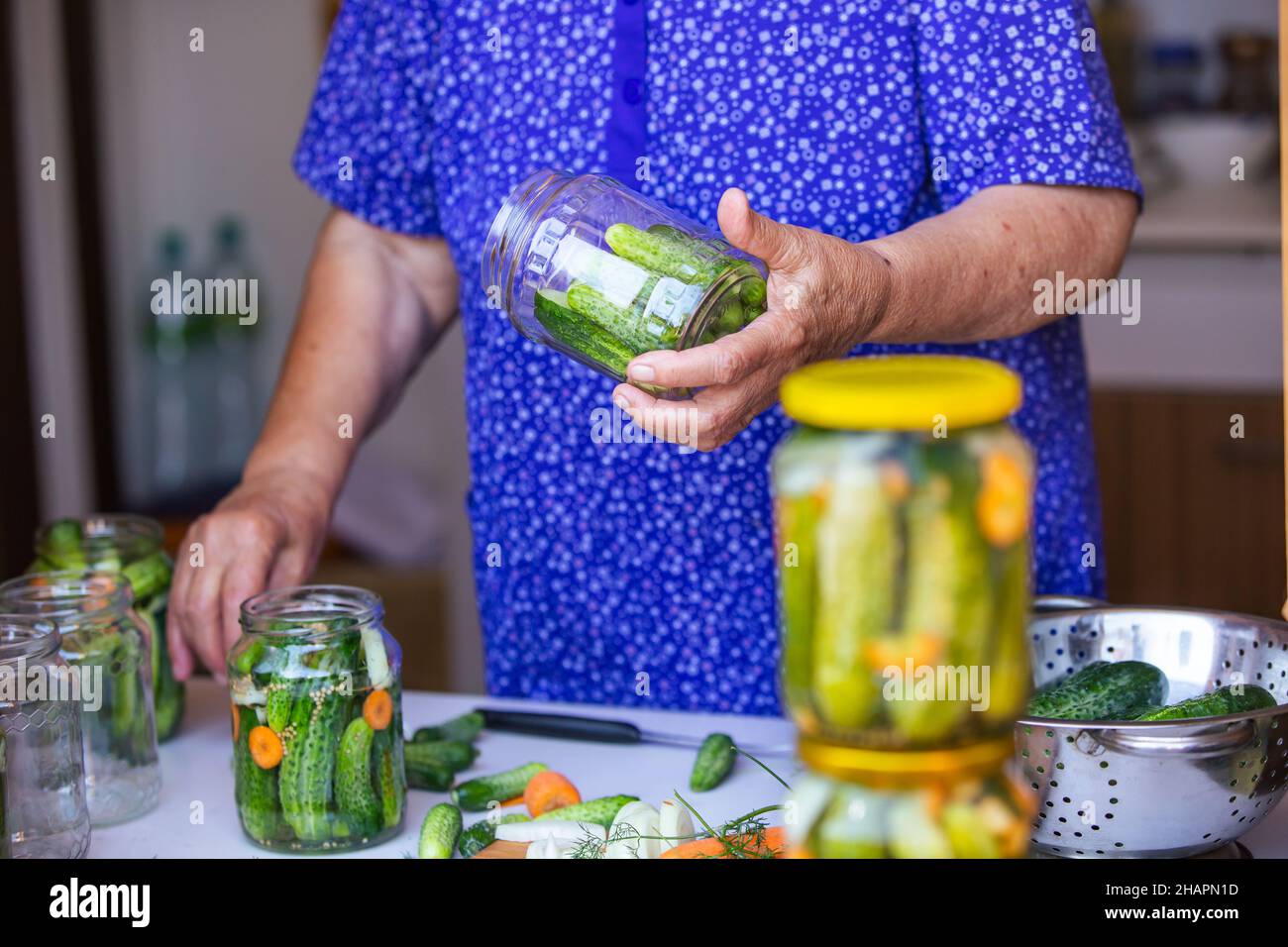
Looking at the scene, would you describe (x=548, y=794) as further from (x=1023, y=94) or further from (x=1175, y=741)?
(x=1023, y=94)

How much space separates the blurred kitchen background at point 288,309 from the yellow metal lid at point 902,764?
2292mm

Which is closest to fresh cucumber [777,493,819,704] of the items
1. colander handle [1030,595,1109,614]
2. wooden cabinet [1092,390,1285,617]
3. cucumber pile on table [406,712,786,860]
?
cucumber pile on table [406,712,786,860]

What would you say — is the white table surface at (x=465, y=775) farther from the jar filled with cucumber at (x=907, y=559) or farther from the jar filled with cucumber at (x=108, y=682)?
the jar filled with cucumber at (x=907, y=559)

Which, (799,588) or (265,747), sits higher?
(799,588)

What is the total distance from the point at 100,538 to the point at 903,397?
93 cm

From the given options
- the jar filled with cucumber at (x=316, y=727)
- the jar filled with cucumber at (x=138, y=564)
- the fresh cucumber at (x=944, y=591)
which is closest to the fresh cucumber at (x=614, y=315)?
the jar filled with cucumber at (x=316, y=727)

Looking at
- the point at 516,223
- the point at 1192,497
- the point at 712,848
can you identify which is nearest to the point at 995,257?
the point at 516,223

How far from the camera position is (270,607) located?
3.66ft

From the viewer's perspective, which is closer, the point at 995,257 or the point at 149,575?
the point at 995,257

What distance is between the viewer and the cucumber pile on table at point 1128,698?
0.99m

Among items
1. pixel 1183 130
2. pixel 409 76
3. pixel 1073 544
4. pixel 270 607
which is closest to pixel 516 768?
pixel 270 607

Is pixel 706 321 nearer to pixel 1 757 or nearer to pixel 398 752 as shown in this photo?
pixel 398 752

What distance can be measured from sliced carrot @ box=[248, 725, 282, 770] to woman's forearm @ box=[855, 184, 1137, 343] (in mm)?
482

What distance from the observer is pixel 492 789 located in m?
1.17
